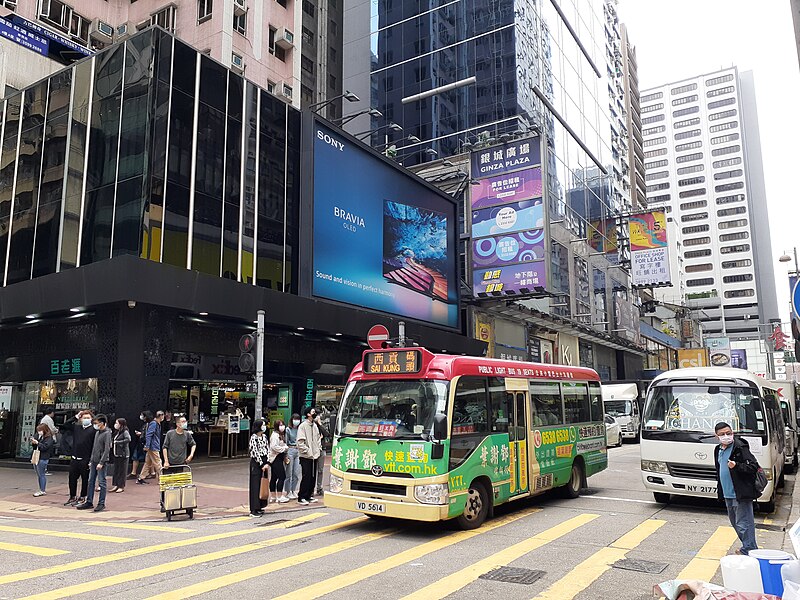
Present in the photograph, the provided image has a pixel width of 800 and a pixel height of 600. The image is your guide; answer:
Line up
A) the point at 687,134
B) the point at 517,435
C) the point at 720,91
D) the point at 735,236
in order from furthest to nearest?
1. the point at 687,134
2. the point at 720,91
3. the point at 735,236
4. the point at 517,435

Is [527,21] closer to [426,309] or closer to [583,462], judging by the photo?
[426,309]

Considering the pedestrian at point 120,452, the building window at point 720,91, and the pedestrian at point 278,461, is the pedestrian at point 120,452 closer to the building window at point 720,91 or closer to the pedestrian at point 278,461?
the pedestrian at point 278,461

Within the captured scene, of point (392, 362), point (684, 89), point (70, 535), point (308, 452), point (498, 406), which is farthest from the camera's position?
point (684, 89)

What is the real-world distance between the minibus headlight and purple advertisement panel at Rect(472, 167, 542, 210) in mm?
18870

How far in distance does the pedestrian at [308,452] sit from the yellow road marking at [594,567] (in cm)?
630

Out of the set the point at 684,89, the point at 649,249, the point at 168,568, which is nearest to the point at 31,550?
the point at 168,568

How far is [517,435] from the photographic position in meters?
11.2

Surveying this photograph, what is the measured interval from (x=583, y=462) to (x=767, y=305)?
137 meters

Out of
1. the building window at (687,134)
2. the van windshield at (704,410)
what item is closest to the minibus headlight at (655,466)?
the van windshield at (704,410)

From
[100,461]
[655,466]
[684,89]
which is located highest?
[684,89]

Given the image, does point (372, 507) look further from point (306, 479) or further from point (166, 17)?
point (166, 17)

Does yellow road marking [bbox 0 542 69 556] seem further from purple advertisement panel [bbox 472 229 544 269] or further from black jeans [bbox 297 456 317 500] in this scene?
purple advertisement panel [bbox 472 229 544 269]

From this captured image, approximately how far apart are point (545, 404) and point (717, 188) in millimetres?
132945

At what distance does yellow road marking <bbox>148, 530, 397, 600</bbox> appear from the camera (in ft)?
20.9
